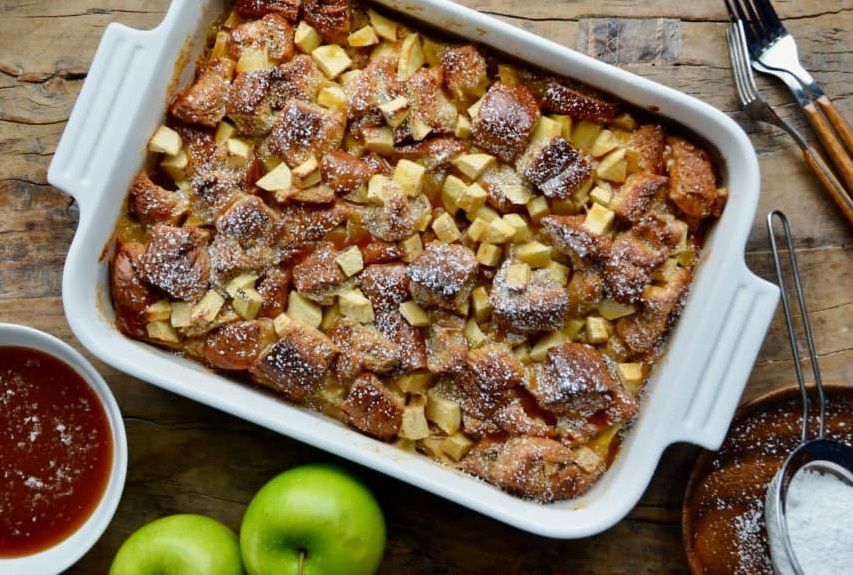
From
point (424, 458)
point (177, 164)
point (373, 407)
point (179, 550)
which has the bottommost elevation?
point (179, 550)

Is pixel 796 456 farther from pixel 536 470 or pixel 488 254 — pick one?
pixel 488 254

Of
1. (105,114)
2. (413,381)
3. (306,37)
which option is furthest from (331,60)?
(413,381)

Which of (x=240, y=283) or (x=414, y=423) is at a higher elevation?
(x=240, y=283)

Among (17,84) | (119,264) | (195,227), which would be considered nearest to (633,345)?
(195,227)

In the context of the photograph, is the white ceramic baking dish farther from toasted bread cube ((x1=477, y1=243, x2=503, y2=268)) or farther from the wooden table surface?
toasted bread cube ((x1=477, y1=243, x2=503, y2=268))

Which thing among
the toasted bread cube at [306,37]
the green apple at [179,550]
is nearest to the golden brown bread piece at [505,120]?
the toasted bread cube at [306,37]

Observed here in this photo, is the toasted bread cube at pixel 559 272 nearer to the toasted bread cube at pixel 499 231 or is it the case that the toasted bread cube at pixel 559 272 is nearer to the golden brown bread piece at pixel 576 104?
the toasted bread cube at pixel 499 231

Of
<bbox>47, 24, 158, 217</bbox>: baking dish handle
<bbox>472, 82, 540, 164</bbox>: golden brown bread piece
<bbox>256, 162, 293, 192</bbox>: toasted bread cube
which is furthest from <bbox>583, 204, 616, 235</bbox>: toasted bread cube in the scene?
<bbox>47, 24, 158, 217</bbox>: baking dish handle
